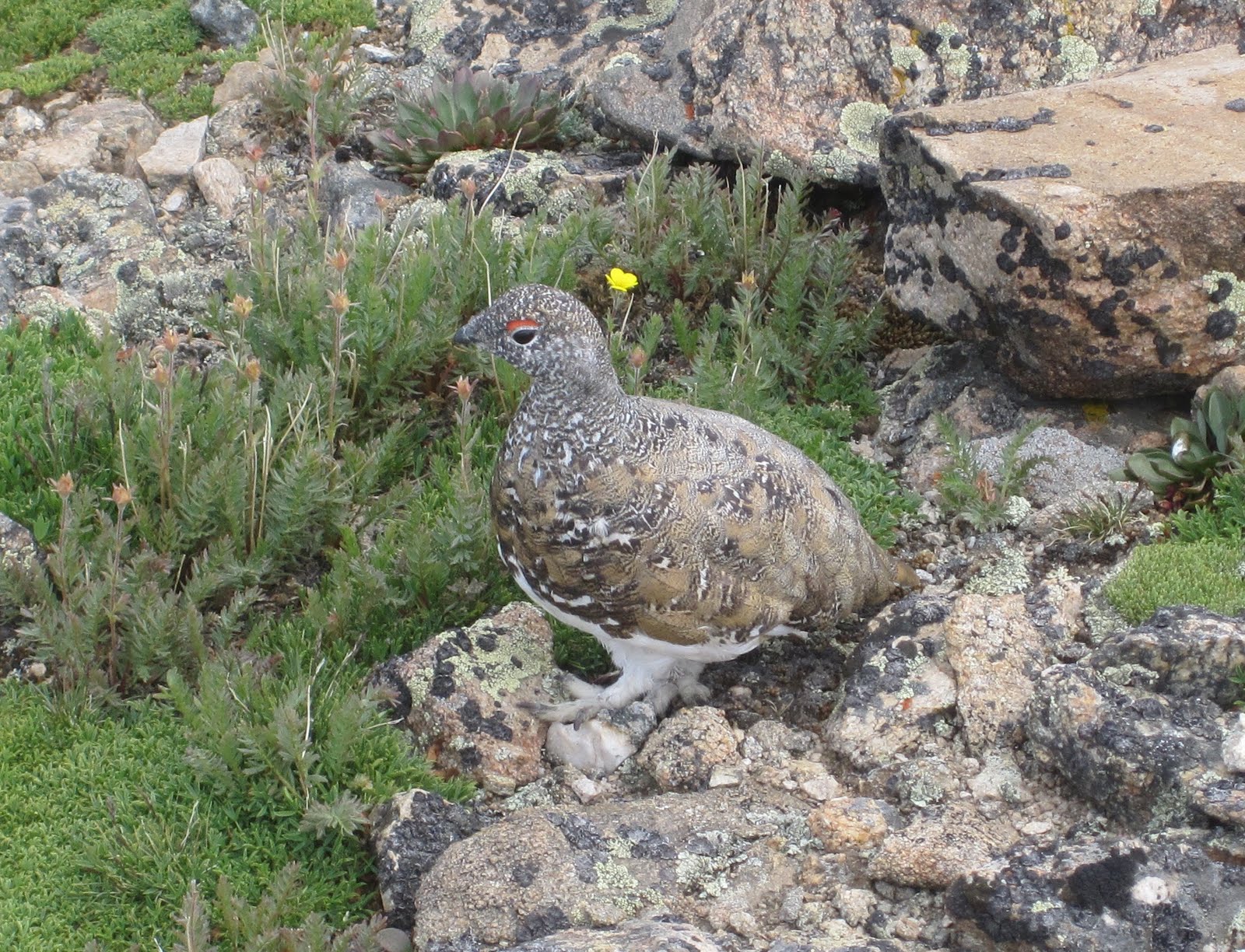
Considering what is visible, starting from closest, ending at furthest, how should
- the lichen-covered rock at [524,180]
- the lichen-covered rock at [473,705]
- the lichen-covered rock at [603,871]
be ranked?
the lichen-covered rock at [603,871] < the lichen-covered rock at [473,705] < the lichen-covered rock at [524,180]

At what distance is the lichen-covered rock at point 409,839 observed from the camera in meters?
3.65

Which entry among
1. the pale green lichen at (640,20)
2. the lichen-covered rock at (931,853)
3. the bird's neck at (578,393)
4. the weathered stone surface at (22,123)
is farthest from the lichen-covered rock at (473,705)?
the weathered stone surface at (22,123)

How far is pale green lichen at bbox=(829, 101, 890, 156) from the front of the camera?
6.19 meters

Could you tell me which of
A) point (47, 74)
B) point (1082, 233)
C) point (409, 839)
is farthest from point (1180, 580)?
point (47, 74)

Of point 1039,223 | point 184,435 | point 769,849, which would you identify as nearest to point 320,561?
point 184,435

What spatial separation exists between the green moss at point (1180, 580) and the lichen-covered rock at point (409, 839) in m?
2.20

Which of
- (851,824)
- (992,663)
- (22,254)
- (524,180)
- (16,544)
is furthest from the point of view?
(524,180)

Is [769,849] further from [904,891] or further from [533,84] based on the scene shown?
[533,84]

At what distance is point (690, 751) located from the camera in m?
4.07

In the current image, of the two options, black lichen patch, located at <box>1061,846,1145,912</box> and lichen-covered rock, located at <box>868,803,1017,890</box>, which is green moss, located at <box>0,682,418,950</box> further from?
black lichen patch, located at <box>1061,846,1145,912</box>

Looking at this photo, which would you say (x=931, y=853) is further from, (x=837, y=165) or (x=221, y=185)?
(x=221, y=185)

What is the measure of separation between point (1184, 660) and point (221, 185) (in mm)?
5499

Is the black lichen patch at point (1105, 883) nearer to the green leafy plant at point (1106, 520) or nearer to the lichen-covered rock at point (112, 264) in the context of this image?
the green leafy plant at point (1106, 520)

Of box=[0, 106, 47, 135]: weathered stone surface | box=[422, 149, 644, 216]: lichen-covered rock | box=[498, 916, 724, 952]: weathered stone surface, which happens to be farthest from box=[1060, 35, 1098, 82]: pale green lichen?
box=[0, 106, 47, 135]: weathered stone surface
